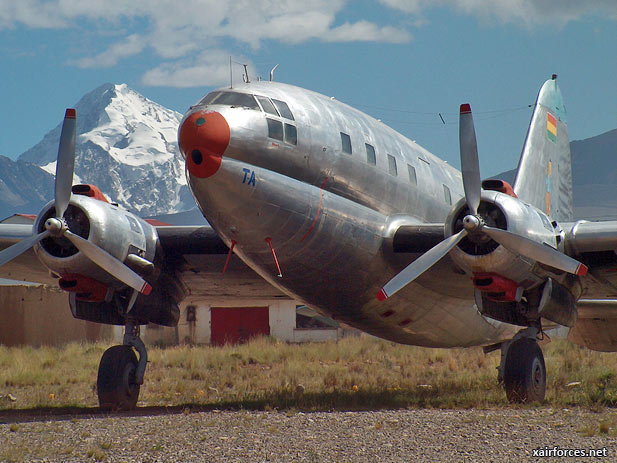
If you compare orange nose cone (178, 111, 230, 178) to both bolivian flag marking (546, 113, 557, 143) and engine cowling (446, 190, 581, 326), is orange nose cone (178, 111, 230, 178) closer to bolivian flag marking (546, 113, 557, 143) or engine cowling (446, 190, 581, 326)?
engine cowling (446, 190, 581, 326)

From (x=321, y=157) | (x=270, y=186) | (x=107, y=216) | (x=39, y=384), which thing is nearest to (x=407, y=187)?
(x=321, y=157)

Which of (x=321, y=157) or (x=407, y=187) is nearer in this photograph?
(x=321, y=157)

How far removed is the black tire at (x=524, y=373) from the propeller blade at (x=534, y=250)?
1.99m

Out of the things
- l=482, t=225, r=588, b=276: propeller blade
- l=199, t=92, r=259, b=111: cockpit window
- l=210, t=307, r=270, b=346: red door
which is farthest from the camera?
l=210, t=307, r=270, b=346: red door

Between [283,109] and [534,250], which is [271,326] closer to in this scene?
[283,109]

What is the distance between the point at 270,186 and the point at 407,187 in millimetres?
3309

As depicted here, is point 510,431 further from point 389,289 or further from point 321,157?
point 321,157

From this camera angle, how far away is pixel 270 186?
11.6 meters

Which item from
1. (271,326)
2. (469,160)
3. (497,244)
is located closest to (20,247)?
(469,160)

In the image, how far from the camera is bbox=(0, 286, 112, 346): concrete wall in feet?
98.8

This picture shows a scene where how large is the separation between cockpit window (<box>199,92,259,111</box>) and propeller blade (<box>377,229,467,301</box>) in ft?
10.7

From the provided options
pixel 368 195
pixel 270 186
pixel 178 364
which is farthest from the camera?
pixel 178 364

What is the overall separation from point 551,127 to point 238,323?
24.7 metres

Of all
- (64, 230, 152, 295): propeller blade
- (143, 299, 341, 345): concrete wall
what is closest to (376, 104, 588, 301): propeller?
(64, 230, 152, 295): propeller blade
